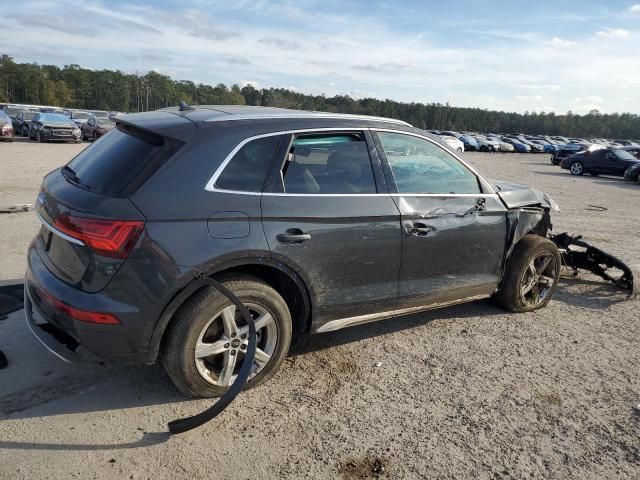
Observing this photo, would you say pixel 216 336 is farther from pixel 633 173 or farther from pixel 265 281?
pixel 633 173

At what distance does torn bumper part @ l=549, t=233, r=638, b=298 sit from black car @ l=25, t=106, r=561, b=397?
213 cm

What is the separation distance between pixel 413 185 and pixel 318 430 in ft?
6.51

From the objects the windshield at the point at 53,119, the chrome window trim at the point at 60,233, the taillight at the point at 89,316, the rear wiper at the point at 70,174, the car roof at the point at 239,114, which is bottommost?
the taillight at the point at 89,316

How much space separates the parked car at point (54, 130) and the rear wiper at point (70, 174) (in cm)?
2482

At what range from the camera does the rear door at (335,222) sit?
3.44 m

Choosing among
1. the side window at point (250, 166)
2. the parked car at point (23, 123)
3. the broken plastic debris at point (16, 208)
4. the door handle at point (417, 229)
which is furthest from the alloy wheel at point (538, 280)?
the parked car at point (23, 123)

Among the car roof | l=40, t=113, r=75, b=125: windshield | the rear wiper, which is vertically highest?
the car roof

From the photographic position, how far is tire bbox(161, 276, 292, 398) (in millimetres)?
3174

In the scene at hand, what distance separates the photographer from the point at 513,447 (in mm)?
3104

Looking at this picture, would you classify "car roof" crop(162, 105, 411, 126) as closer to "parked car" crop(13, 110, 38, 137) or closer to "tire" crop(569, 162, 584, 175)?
"tire" crop(569, 162, 584, 175)

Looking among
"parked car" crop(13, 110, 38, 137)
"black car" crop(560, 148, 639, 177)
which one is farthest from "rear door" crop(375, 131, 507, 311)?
"parked car" crop(13, 110, 38, 137)

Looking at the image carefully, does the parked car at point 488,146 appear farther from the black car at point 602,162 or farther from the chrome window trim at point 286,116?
the chrome window trim at point 286,116

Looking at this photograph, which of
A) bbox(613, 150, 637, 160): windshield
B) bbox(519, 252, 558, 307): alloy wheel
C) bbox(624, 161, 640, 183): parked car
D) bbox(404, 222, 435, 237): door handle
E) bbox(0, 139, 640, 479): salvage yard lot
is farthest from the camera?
bbox(613, 150, 637, 160): windshield

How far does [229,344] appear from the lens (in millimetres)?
3365
